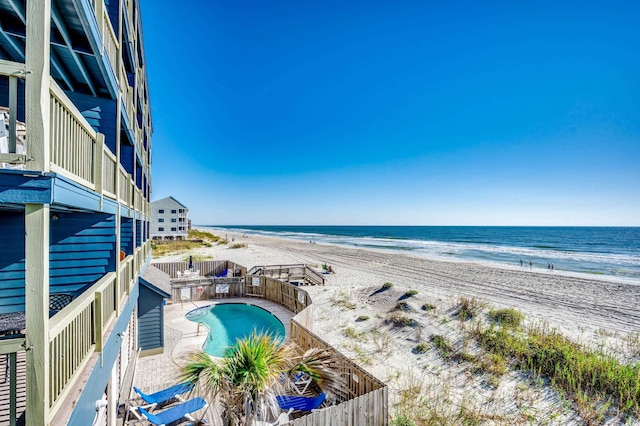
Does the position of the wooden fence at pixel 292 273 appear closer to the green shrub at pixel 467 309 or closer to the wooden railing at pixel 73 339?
the green shrub at pixel 467 309

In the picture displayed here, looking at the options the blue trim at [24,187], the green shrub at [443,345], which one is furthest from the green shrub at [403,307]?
the blue trim at [24,187]

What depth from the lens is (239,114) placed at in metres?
40.9

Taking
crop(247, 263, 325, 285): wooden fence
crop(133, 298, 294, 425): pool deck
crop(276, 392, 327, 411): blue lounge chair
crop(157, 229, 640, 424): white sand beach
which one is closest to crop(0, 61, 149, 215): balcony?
crop(133, 298, 294, 425): pool deck

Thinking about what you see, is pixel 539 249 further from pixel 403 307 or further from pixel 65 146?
pixel 65 146

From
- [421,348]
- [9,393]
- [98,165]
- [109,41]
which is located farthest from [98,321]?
[421,348]

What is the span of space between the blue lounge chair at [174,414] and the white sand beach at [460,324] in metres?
4.66

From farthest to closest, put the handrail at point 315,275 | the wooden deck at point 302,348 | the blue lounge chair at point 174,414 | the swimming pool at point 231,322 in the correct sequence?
the handrail at point 315,275, the swimming pool at point 231,322, the blue lounge chair at point 174,414, the wooden deck at point 302,348

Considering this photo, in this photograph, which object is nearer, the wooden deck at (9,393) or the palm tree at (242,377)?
the wooden deck at (9,393)

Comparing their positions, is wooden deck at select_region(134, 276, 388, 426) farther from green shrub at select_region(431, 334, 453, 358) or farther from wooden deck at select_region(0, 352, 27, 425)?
green shrub at select_region(431, 334, 453, 358)

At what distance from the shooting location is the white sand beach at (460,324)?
7.81 meters

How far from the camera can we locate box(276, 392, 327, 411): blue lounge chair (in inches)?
257

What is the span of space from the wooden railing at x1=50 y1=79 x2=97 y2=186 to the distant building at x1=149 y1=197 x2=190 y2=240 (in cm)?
5059

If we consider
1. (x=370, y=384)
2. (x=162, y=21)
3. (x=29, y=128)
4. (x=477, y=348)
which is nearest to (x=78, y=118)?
(x=29, y=128)

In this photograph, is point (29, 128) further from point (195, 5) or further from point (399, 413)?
point (195, 5)
